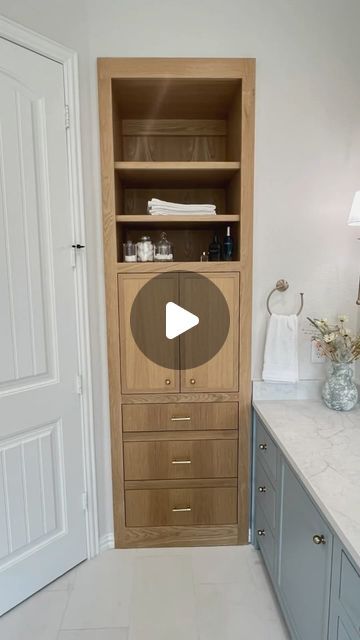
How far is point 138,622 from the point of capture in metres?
1.54

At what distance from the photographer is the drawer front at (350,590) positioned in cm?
92

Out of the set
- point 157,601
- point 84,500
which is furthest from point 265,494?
point 84,500

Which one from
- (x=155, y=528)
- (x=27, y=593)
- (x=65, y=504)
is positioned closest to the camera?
(x=27, y=593)

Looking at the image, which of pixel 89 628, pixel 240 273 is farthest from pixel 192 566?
pixel 240 273

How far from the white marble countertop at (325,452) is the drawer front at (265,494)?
28cm

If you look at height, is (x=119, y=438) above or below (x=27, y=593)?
above

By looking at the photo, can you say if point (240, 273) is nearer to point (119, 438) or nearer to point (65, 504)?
point (119, 438)

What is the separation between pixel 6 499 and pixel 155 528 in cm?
80

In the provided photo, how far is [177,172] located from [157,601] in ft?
6.50

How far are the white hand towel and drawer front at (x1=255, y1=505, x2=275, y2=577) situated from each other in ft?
2.21

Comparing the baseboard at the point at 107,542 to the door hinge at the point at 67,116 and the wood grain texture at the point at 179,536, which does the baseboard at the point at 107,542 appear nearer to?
the wood grain texture at the point at 179,536

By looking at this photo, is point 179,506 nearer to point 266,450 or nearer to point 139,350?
point 266,450
